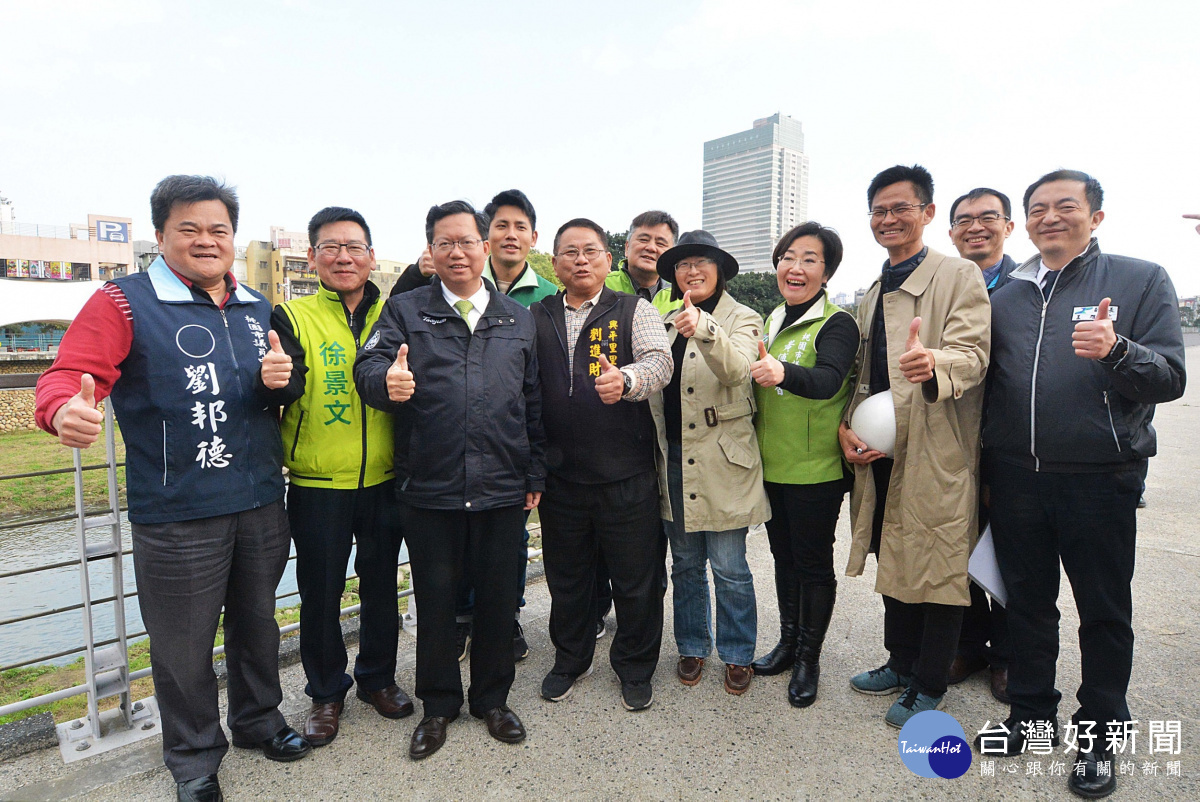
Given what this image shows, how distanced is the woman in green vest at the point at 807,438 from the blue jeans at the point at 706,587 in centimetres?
23

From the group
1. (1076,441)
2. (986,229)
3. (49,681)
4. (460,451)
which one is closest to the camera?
(1076,441)

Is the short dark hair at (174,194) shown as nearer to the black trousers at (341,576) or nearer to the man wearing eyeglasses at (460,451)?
the man wearing eyeglasses at (460,451)

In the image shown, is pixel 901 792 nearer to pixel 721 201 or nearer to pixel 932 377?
pixel 932 377

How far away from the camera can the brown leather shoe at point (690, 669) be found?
9.79 ft

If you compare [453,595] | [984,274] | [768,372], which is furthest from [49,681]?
[984,274]

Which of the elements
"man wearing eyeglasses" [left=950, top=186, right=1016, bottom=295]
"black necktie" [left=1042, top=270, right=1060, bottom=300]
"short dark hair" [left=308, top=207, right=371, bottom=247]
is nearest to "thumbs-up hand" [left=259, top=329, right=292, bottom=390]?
"short dark hair" [left=308, top=207, right=371, bottom=247]

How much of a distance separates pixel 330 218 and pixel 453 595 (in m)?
1.61

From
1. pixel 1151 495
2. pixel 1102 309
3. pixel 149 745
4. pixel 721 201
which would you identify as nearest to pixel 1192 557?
pixel 1151 495

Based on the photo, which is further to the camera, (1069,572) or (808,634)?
(808,634)

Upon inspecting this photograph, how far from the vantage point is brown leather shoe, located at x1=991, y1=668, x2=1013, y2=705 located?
283 cm

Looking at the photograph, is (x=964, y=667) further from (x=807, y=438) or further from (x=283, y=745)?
(x=283, y=745)

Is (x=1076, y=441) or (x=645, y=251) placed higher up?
(x=645, y=251)

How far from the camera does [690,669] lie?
9.86 feet

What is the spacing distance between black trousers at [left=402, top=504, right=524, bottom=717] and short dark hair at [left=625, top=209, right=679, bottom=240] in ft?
6.23
